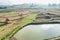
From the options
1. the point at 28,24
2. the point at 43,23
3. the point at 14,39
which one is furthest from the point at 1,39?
the point at 43,23

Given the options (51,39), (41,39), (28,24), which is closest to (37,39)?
(41,39)

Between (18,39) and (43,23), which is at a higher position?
(43,23)

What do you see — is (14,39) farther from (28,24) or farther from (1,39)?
(28,24)

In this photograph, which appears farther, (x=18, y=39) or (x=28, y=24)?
(x=28, y=24)

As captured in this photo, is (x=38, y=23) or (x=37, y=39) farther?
(x=38, y=23)

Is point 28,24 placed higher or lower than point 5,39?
higher

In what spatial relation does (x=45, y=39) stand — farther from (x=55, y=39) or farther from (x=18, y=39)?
(x=18, y=39)

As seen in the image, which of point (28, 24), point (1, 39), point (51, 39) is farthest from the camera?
point (28, 24)

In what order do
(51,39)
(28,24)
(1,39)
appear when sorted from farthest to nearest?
(28,24)
(51,39)
(1,39)
